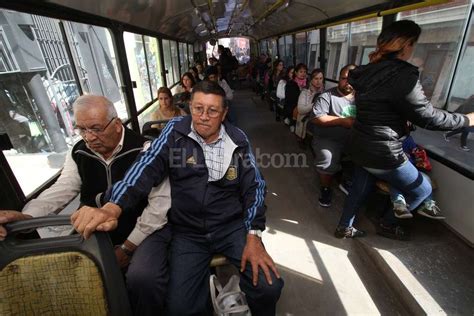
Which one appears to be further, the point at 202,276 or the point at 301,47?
the point at 301,47

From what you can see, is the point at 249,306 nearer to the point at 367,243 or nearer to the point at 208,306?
the point at 208,306

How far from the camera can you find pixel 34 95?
89.5 inches

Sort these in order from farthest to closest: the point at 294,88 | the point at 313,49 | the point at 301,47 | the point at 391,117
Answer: the point at 301,47, the point at 313,49, the point at 294,88, the point at 391,117

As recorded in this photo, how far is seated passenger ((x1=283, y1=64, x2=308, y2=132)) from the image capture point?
16.0ft

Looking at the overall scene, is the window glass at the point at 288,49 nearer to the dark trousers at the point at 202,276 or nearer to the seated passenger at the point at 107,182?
the seated passenger at the point at 107,182

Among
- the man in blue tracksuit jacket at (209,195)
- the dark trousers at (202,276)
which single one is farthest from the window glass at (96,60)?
the dark trousers at (202,276)

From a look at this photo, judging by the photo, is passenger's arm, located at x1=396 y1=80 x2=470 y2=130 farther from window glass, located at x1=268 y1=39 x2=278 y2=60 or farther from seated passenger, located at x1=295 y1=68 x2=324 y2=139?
window glass, located at x1=268 y1=39 x2=278 y2=60

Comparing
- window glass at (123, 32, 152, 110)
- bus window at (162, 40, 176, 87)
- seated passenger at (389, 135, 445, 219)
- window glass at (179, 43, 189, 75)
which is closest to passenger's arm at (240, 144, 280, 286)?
seated passenger at (389, 135, 445, 219)

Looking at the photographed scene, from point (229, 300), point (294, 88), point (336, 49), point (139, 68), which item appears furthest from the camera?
point (139, 68)

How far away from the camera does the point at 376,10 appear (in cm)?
332

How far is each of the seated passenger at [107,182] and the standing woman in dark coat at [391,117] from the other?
4.97 ft

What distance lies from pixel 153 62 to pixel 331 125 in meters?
5.63

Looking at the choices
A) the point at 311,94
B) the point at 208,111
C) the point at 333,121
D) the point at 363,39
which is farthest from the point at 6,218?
the point at 363,39

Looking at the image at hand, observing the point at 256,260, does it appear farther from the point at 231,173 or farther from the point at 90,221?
the point at 90,221
